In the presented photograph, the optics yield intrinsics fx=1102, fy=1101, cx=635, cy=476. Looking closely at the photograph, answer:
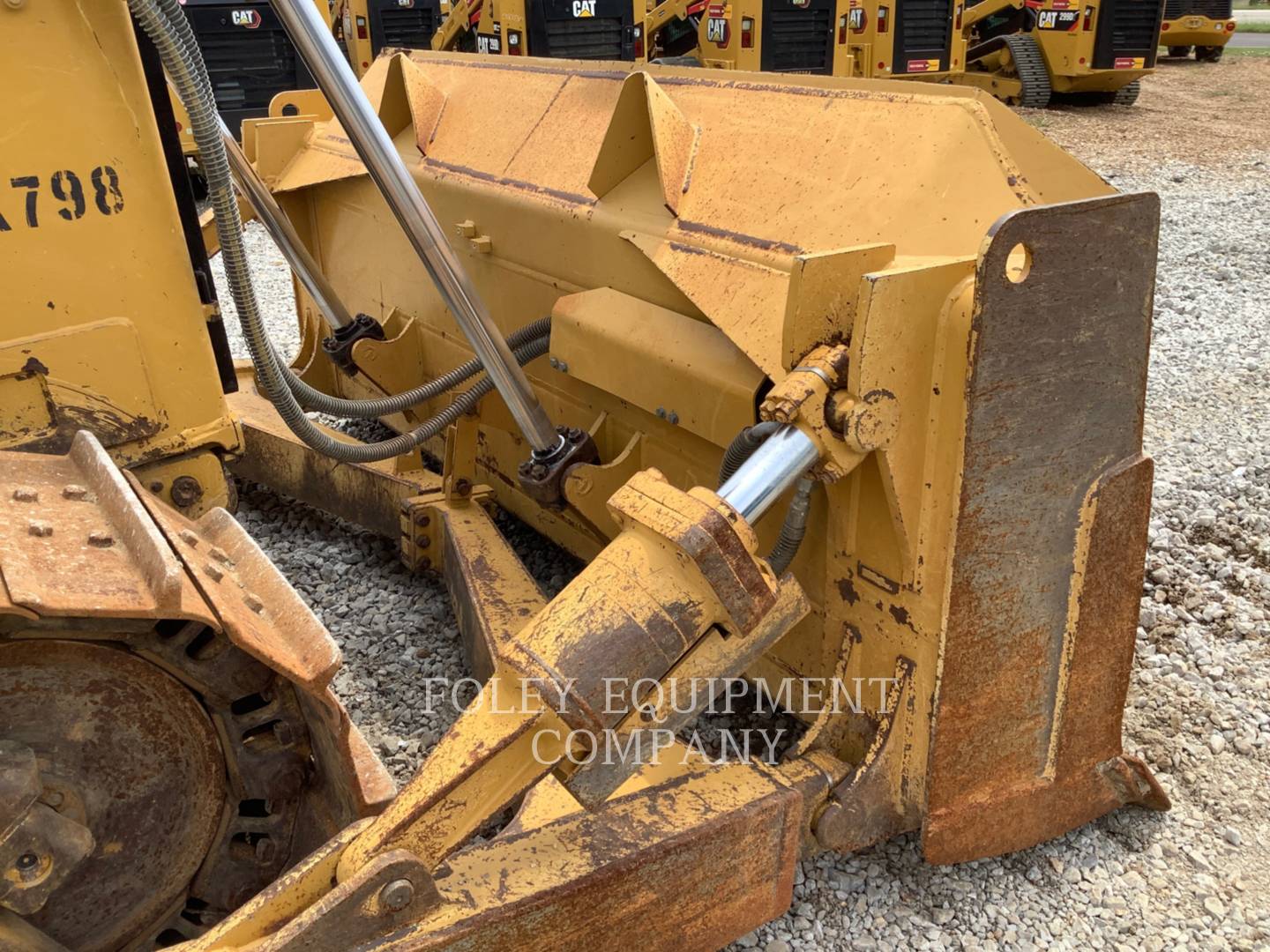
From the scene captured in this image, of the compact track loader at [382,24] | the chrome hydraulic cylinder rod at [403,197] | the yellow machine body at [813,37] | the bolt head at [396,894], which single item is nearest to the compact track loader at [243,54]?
the compact track loader at [382,24]

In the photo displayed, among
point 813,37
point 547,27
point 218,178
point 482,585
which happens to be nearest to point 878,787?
point 482,585

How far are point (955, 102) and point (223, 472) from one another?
141 centimetres

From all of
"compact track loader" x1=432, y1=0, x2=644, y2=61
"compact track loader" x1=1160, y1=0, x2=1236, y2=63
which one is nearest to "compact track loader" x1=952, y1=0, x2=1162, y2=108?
"compact track loader" x1=432, y1=0, x2=644, y2=61

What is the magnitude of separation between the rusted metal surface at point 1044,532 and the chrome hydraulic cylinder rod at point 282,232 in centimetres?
164

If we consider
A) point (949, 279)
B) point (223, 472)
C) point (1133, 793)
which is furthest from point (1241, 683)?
point (223, 472)

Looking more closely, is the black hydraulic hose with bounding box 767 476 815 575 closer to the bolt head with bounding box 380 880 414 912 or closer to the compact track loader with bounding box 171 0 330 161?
the bolt head with bounding box 380 880 414 912

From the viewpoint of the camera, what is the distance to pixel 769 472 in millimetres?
1615

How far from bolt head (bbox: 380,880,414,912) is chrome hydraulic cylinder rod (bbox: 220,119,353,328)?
5.23ft

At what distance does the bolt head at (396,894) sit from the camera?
4.73 ft

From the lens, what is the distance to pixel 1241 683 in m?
2.72

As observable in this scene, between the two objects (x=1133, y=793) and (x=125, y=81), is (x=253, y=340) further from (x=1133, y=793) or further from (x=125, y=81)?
(x=1133, y=793)

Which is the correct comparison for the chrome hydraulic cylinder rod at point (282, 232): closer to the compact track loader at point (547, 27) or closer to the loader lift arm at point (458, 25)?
the compact track loader at point (547, 27)

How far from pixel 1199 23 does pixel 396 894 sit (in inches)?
790

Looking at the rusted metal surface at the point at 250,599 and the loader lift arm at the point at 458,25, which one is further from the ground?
the loader lift arm at the point at 458,25
